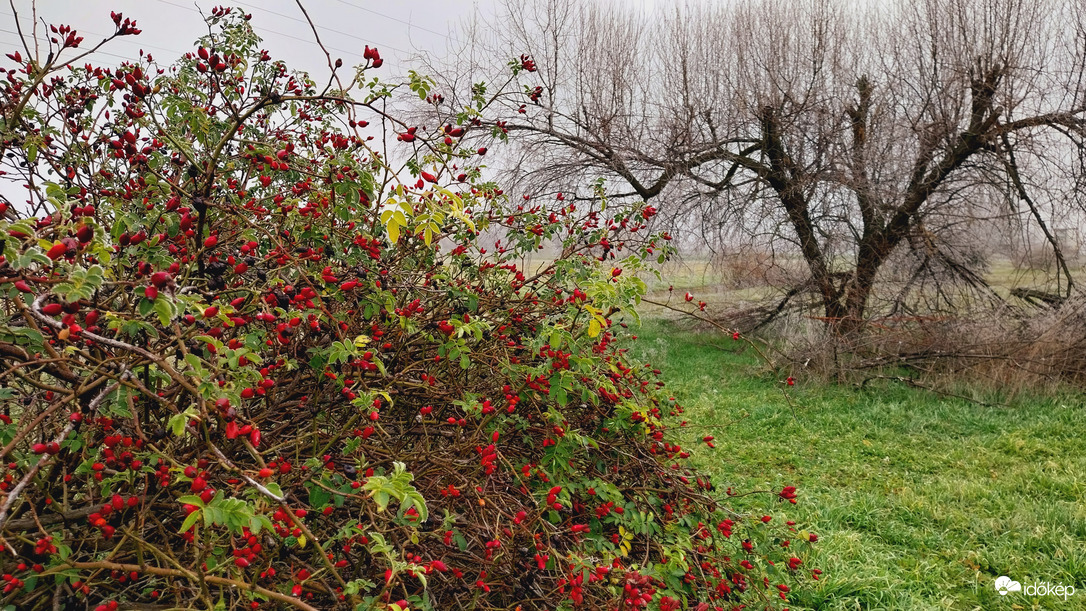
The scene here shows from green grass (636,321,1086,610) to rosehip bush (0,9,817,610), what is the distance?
26.7 inches

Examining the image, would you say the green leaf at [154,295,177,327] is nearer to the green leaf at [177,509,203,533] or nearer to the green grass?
the green leaf at [177,509,203,533]

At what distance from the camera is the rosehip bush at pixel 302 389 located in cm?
129

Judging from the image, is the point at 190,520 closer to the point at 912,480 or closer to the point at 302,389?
the point at 302,389

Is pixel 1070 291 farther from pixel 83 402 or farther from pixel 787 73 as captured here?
pixel 83 402

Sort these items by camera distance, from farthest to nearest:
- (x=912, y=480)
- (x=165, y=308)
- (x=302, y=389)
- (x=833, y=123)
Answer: (x=833, y=123)
(x=912, y=480)
(x=302, y=389)
(x=165, y=308)

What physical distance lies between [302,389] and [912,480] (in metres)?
4.67

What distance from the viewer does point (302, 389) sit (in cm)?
213

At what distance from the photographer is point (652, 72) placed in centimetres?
981

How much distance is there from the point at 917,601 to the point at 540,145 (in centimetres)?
782

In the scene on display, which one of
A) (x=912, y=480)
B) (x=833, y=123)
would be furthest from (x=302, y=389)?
(x=833, y=123)

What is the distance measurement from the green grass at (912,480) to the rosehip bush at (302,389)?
677 millimetres

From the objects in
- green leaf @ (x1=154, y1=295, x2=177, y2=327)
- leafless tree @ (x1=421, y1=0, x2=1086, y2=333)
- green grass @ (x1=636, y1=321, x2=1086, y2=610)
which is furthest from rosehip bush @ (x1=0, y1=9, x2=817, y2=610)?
leafless tree @ (x1=421, y1=0, x2=1086, y2=333)

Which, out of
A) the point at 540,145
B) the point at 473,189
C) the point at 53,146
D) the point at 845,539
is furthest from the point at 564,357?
the point at 540,145

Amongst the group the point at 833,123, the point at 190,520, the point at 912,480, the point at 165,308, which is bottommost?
the point at 912,480
